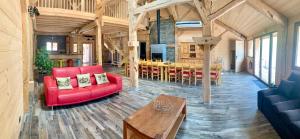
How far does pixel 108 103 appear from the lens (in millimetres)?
5090

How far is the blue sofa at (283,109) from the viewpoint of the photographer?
2.64 m

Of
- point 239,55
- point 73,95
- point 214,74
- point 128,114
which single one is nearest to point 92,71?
point 73,95

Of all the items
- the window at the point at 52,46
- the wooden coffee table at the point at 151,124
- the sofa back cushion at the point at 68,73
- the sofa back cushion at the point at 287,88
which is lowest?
the wooden coffee table at the point at 151,124

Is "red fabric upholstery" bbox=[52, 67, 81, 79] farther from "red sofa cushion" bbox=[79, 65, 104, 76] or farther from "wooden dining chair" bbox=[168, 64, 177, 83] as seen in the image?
"wooden dining chair" bbox=[168, 64, 177, 83]

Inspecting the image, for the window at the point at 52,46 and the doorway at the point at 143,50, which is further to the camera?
the window at the point at 52,46

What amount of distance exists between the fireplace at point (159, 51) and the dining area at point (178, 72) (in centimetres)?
272

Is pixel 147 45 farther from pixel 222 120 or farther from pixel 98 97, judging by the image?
pixel 222 120

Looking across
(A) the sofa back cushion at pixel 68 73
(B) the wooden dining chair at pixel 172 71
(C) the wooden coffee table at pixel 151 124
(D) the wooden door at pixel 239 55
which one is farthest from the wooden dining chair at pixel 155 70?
(C) the wooden coffee table at pixel 151 124

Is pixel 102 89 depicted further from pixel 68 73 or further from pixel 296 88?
pixel 296 88

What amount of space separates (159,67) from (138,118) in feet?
19.6

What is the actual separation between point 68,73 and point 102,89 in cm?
105

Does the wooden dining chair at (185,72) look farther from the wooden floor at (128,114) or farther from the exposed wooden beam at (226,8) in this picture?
the exposed wooden beam at (226,8)

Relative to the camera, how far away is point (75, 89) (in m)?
5.02

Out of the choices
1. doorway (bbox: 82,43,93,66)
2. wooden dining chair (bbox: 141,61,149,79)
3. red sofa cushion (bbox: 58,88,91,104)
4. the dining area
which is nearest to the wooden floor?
red sofa cushion (bbox: 58,88,91,104)
